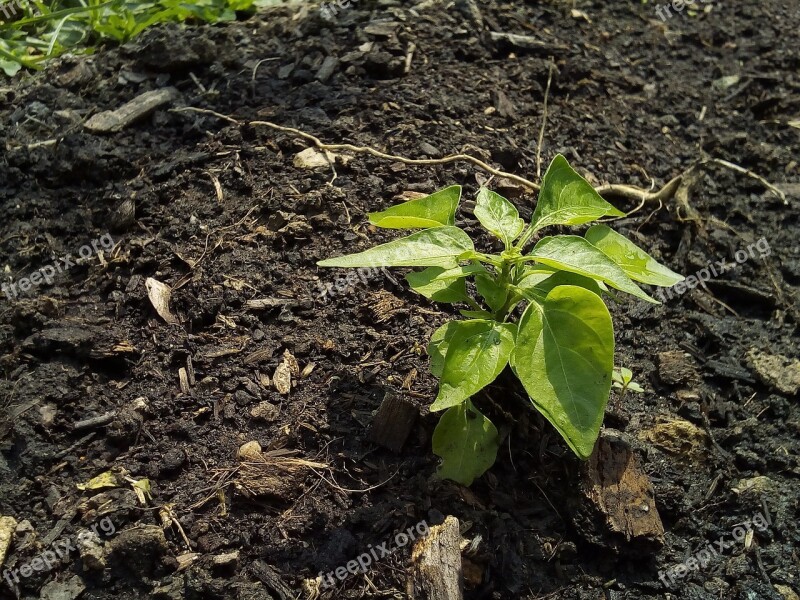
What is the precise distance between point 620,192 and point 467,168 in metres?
0.72

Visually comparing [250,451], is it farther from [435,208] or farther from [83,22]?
[83,22]

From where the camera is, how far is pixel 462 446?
2166 millimetres

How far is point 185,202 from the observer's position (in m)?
3.00

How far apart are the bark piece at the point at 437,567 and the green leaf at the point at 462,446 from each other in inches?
7.5

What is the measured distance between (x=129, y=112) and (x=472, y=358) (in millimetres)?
2252

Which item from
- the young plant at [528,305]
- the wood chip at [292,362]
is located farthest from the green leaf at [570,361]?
the wood chip at [292,362]

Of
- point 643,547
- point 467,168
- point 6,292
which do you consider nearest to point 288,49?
point 467,168

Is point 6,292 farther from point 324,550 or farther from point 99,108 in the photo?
point 324,550

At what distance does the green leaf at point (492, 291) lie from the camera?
7.03ft

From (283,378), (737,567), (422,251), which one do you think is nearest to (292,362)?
(283,378)

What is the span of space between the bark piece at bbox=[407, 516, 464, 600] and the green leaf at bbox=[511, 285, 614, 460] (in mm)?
486

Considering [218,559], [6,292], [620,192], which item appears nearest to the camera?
[218,559]

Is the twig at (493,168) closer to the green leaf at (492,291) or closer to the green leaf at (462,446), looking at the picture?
the green leaf at (492,291)

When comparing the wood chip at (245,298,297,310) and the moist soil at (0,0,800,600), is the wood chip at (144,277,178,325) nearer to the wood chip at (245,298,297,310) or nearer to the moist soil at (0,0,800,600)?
the moist soil at (0,0,800,600)
